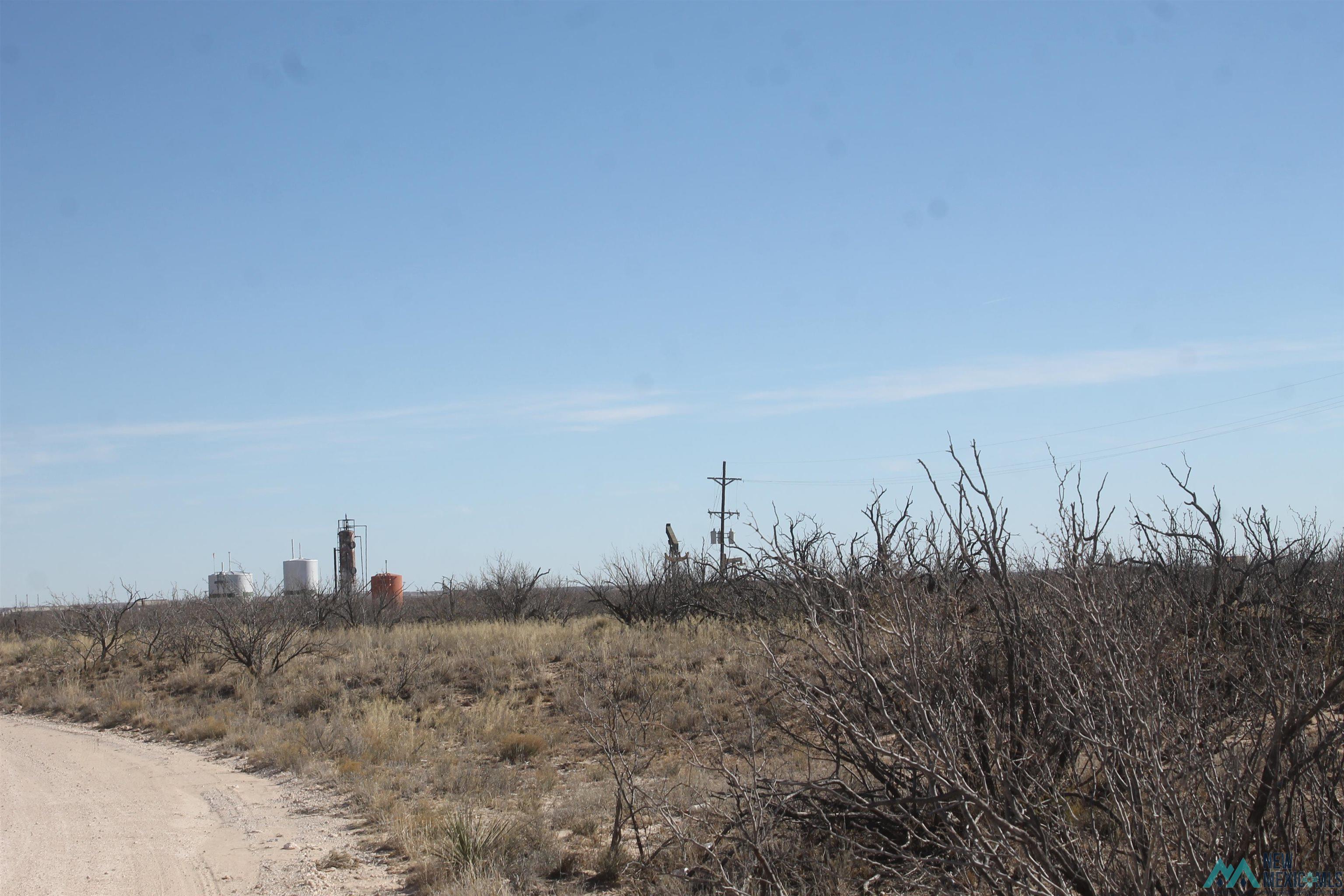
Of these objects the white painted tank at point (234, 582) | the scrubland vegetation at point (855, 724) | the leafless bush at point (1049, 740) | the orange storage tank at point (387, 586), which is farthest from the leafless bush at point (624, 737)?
the white painted tank at point (234, 582)

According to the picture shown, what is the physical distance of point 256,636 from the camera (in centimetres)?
1941

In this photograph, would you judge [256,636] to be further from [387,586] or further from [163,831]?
[387,586]

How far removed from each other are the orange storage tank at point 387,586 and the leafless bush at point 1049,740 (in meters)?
31.1

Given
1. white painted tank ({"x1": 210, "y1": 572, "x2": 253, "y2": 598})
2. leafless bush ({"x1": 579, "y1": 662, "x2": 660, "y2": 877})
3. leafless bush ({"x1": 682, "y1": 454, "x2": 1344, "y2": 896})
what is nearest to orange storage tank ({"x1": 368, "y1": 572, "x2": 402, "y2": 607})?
white painted tank ({"x1": 210, "y1": 572, "x2": 253, "y2": 598})

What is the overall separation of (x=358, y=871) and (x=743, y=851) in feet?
12.5

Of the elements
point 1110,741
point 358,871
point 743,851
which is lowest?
point 358,871

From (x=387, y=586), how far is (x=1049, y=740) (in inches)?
1398

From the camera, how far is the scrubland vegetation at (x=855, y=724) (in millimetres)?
3873

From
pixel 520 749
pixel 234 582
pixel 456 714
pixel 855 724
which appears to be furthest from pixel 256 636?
pixel 234 582

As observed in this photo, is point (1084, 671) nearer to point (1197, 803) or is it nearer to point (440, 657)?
point (1197, 803)

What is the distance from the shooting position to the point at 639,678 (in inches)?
604

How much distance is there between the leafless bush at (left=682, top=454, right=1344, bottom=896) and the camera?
3.66 m

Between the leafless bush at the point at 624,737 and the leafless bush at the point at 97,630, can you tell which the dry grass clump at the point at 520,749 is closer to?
the leafless bush at the point at 624,737

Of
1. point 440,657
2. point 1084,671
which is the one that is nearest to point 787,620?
point 440,657
